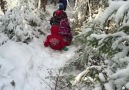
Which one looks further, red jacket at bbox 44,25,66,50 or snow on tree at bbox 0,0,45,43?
red jacket at bbox 44,25,66,50

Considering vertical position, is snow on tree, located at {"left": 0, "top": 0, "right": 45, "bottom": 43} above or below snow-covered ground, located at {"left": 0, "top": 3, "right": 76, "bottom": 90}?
above

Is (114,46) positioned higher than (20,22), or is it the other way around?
(114,46)

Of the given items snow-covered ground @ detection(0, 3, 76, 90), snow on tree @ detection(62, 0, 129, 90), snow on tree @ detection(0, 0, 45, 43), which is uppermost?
snow on tree @ detection(62, 0, 129, 90)

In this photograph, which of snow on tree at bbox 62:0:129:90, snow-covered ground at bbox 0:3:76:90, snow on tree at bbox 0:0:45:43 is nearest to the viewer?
snow on tree at bbox 62:0:129:90

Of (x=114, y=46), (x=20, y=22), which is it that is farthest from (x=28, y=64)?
(x=114, y=46)

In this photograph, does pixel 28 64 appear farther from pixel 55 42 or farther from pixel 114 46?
pixel 114 46

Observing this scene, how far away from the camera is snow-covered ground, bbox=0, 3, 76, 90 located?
658 centimetres

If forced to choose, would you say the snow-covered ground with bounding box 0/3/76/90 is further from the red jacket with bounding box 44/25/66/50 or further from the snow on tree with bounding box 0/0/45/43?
the snow on tree with bounding box 0/0/45/43

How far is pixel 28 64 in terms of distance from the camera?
24.3ft

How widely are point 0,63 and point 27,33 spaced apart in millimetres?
2047

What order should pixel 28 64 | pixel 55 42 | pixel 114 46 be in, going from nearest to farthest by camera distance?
1. pixel 114 46
2. pixel 28 64
3. pixel 55 42

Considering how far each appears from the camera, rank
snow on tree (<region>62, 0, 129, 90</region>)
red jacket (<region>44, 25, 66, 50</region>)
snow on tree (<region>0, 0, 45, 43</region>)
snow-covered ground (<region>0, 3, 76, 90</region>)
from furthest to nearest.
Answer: red jacket (<region>44, 25, 66, 50</region>) < snow on tree (<region>0, 0, 45, 43</region>) < snow-covered ground (<region>0, 3, 76, 90</region>) < snow on tree (<region>62, 0, 129, 90</region>)

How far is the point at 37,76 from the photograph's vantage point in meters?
7.09

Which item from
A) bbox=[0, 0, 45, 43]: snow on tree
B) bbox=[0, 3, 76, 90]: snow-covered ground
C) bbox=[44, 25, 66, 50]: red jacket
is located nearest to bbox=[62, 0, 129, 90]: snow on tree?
bbox=[0, 3, 76, 90]: snow-covered ground
